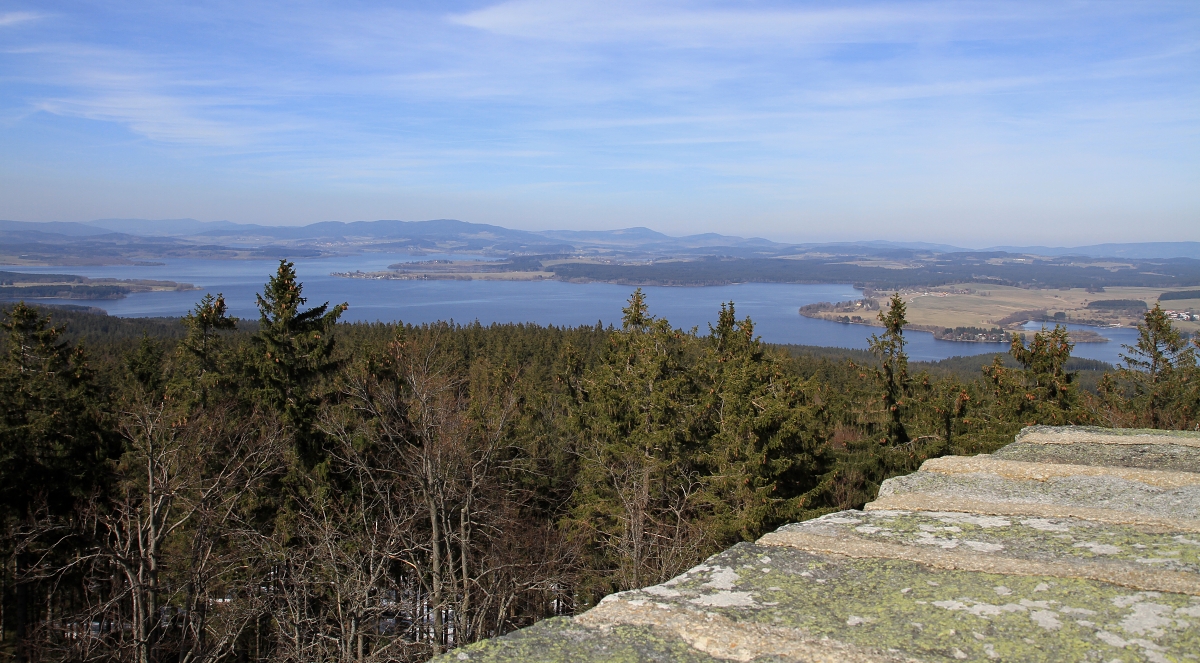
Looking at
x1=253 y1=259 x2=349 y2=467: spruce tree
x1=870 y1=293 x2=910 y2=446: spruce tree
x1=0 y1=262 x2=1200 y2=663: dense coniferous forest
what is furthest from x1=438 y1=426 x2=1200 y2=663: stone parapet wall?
x1=870 y1=293 x2=910 y2=446: spruce tree

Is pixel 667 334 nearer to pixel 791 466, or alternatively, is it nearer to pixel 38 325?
pixel 791 466

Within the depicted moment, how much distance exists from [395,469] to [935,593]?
633 inches

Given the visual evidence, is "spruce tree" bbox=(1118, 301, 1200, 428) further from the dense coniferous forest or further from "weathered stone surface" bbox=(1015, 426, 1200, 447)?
"weathered stone surface" bbox=(1015, 426, 1200, 447)

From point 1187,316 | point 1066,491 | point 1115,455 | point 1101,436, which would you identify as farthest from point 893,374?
point 1187,316

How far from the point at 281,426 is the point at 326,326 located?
2.98 m

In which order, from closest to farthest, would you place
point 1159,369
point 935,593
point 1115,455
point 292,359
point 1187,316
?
point 935,593, point 1115,455, point 292,359, point 1159,369, point 1187,316

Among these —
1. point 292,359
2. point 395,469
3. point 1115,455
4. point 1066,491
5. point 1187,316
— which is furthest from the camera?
point 1187,316

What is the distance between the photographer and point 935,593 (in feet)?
9.10

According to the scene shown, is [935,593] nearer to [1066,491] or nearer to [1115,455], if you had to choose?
[1066,491]

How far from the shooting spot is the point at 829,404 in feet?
72.4

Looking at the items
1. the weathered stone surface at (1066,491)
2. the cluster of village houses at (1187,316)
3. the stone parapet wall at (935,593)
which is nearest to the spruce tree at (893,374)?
the weathered stone surface at (1066,491)

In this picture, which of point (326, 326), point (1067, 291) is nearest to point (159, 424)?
point (326, 326)

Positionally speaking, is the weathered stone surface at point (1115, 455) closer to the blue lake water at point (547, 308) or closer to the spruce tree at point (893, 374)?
the spruce tree at point (893, 374)

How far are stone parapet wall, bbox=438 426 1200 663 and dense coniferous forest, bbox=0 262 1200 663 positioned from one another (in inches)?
311
